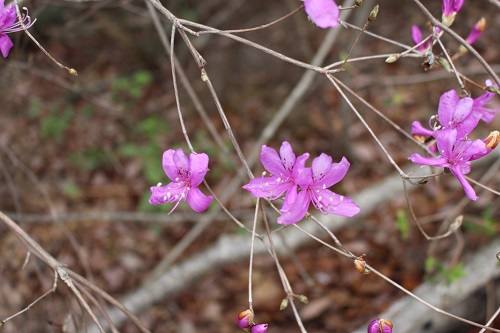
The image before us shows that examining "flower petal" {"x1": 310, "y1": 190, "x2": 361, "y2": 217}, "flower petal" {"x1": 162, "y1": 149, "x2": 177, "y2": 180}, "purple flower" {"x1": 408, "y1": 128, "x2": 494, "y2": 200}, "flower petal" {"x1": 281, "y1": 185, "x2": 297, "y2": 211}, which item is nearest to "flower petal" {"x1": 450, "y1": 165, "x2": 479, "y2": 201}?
"purple flower" {"x1": 408, "y1": 128, "x2": 494, "y2": 200}

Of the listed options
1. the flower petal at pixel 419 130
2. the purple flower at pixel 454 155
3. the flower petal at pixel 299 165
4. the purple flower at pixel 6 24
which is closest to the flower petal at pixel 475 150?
the purple flower at pixel 454 155

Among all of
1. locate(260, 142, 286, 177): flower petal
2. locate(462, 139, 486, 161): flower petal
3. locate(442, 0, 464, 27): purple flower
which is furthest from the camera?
locate(442, 0, 464, 27): purple flower

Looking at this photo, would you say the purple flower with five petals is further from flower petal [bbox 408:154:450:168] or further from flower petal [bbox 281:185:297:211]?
flower petal [bbox 281:185:297:211]

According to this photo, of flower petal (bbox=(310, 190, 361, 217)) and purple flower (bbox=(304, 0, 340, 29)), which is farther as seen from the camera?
flower petal (bbox=(310, 190, 361, 217))

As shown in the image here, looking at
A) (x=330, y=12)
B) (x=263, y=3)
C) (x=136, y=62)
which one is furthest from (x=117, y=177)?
(x=330, y=12)

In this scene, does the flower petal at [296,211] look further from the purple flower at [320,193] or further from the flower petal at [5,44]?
the flower petal at [5,44]

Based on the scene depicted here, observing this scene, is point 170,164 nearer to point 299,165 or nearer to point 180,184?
point 180,184

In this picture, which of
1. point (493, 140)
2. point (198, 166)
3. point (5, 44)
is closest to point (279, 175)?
point (198, 166)
